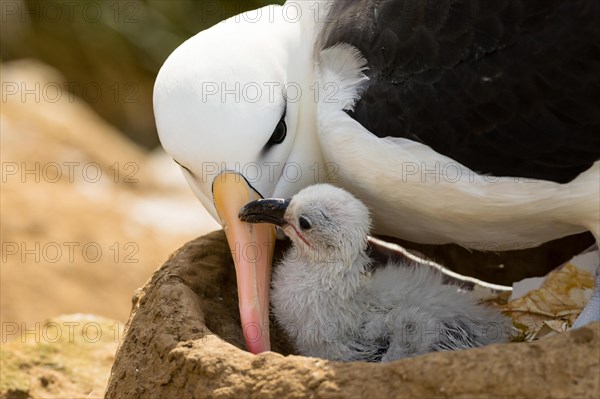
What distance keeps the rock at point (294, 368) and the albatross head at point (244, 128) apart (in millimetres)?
325

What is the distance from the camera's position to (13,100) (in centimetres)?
888

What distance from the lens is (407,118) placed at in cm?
396

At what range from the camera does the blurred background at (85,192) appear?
17.1 ft

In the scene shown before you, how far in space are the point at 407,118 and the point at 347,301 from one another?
0.83 meters

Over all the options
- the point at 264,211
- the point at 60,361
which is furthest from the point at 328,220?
the point at 60,361

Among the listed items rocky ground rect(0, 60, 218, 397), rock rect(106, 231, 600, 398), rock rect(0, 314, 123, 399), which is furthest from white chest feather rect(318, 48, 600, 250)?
rocky ground rect(0, 60, 218, 397)

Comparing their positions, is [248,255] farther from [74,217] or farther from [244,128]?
[74,217]

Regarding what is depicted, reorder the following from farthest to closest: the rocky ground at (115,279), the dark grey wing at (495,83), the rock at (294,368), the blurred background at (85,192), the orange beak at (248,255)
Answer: the blurred background at (85,192), the orange beak at (248,255), the dark grey wing at (495,83), the rocky ground at (115,279), the rock at (294,368)

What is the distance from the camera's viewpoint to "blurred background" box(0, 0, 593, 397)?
206 inches

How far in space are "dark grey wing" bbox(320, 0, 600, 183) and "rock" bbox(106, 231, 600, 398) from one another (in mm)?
802

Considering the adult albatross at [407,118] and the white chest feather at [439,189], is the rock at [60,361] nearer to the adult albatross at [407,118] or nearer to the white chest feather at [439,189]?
the adult albatross at [407,118]

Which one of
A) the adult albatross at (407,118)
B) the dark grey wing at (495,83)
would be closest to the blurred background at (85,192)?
the adult albatross at (407,118)

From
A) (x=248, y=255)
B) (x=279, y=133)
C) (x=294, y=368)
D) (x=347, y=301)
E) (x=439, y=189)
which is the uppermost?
(x=279, y=133)

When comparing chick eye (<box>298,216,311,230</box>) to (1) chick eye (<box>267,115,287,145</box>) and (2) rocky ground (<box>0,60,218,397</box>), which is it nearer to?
(1) chick eye (<box>267,115,287,145</box>)
